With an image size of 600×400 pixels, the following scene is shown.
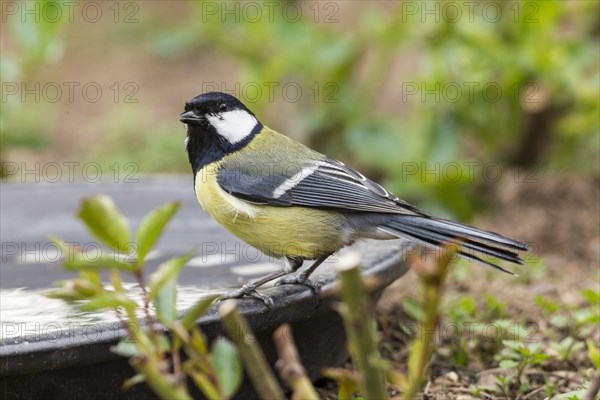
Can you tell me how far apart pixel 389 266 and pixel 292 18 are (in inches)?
134

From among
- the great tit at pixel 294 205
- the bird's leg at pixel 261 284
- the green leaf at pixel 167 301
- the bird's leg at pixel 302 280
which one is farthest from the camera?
the great tit at pixel 294 205

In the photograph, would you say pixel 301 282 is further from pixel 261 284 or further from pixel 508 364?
pixel 508 364

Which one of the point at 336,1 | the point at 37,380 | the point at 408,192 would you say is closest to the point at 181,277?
the point at 37,380

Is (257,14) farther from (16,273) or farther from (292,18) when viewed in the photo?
(16,273)

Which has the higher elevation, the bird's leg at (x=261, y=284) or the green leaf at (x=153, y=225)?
the green leaf at (x=153, y=225)

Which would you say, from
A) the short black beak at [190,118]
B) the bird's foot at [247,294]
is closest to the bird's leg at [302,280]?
the bird's foot at [247,294]

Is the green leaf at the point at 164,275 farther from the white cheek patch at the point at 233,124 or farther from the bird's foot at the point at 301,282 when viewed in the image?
the white cheek patch at the point at 233,124

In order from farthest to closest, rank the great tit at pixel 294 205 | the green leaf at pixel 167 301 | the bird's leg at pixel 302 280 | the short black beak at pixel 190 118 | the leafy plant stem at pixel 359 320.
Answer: the short black beak at pixel 190 118, the great tit at pixel 294 205, the bird's leg at pixel 302 280, the green leaf at pixel 167 301, the leafy plant stem at pixel 359 320

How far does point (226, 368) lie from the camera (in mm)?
1729

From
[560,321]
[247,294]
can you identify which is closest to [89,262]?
[247,294]

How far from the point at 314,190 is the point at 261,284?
0.47m

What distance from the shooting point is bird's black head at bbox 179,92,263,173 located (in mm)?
3377

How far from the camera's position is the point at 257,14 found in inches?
242

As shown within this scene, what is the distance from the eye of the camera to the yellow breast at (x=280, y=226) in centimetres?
309
